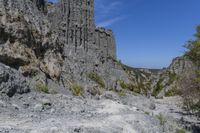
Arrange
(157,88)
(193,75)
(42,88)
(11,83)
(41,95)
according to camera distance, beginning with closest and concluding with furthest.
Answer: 1. (11,83)
2. (41,95)
3. (42,88)
4. (193,75)
5. (157,88)

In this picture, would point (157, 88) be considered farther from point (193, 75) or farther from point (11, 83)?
point (11, 83)

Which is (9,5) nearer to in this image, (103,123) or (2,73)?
(2,73)

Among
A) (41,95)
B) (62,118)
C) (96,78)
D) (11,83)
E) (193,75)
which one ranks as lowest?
(62,118)

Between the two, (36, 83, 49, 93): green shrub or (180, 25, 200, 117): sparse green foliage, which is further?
(180, 25, 200, 117): sparse green foliage

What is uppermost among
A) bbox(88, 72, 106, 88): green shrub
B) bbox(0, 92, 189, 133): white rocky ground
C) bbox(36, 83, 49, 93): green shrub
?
bbox(88, 72, 106, 88): green shrub

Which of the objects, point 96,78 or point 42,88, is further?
point 96,78

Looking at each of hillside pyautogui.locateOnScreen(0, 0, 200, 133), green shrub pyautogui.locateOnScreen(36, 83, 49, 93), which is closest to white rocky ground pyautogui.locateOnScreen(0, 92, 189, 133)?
hillside pyautogui.locateOnScreen(0, 0, 200, 133)

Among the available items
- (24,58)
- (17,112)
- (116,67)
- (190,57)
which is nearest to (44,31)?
(24,58)

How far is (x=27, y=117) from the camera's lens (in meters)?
19.6

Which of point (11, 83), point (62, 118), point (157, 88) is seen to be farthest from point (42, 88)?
point (157, 88)

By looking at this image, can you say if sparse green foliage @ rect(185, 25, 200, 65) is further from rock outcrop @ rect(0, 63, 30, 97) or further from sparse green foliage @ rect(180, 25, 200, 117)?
rock outcrop @ rect(0, 63, 30, 97)

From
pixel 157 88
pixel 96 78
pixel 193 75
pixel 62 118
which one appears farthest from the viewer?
pixel 157 88

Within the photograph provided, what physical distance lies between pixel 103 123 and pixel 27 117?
15.4 feet

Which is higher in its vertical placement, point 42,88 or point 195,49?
point 195,49
